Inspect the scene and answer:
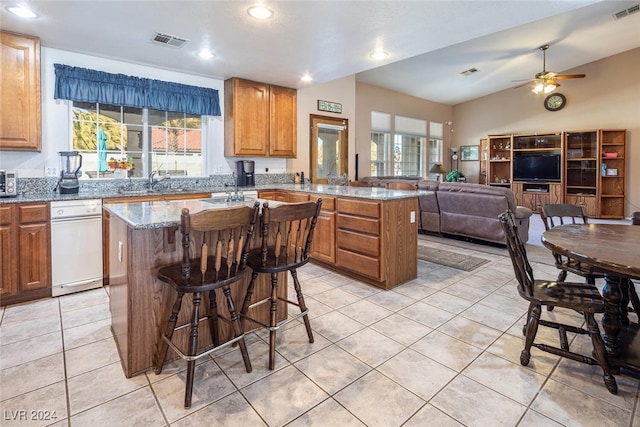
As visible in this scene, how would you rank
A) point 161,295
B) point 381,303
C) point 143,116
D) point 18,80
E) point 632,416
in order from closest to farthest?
point 632,416
point 161,295
point 381,303
point 18,80
point 143,116

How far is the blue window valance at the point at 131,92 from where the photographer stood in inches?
148

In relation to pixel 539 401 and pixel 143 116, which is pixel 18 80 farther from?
pixel 539 401

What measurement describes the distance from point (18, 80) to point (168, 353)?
121 inches

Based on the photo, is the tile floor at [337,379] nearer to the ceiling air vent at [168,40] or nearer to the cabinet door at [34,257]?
the cabinet door at [34,257]

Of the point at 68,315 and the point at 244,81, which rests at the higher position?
the point at 244,81

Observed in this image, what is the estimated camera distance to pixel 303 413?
65.5 inches

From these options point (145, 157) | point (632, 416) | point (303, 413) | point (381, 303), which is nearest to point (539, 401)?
point (632, 416)

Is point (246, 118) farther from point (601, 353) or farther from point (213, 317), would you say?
point (601, 353)

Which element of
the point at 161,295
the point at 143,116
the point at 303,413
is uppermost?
the point at 143,116

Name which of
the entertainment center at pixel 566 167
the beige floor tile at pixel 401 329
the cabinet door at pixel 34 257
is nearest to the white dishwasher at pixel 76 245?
the cabinet door at pixel 34 257

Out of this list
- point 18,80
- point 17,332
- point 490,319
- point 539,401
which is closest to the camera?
point 539,401

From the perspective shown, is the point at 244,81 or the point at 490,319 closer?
the point at 490,319

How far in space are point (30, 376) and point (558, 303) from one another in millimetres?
2993

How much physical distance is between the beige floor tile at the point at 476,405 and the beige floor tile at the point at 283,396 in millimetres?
617
